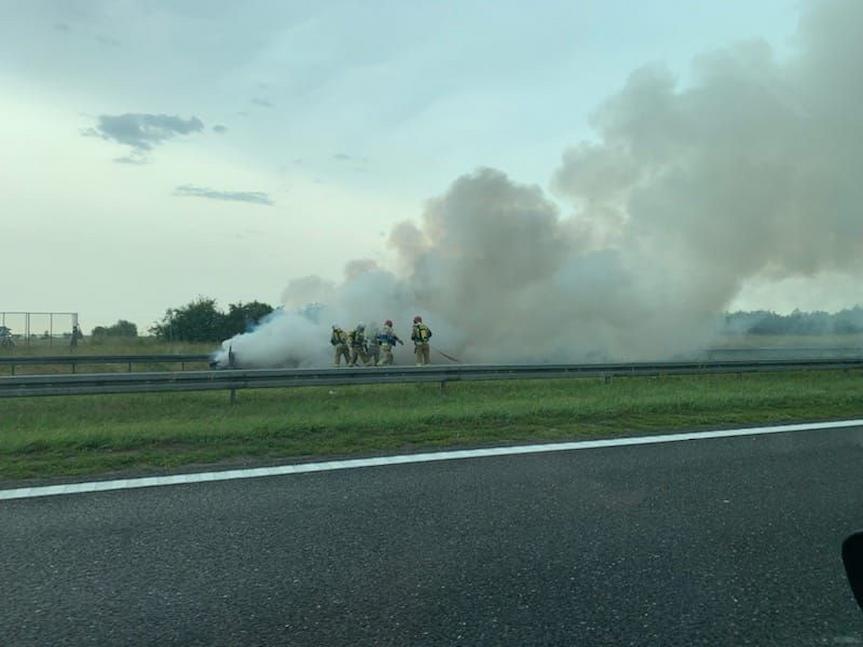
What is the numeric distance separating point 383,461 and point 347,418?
7.09ft

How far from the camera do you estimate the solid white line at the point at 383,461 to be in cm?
498

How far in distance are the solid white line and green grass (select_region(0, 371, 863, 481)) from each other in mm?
350

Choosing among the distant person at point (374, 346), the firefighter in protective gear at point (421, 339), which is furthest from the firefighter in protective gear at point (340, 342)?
the firefighter in protective gear at point (421, 339)

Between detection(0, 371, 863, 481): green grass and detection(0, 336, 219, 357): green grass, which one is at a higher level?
detection(0, 336, 219, 357): green grass

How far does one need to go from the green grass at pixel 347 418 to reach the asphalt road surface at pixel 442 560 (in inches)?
47.3

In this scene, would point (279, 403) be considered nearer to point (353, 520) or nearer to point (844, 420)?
point (353, 520)

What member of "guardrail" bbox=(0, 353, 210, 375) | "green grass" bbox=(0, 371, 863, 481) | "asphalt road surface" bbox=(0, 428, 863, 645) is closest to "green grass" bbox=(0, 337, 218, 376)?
"guardrail" bbox=(0, 353, 210, 375)

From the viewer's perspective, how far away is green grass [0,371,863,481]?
6.29 meters

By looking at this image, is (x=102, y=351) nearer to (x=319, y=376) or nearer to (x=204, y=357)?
(x=204, y=357)

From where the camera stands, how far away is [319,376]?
10977mm

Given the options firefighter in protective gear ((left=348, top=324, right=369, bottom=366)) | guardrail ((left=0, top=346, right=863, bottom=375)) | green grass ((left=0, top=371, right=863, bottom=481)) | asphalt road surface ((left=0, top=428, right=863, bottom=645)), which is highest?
firefighter in protective gear ((left=348, top=324, right=369, bottom=366))

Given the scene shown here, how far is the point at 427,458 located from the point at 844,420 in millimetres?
5354

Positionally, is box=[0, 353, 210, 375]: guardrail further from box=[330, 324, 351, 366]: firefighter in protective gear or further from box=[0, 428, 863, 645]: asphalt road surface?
box=[0, 428, 863, 645]: asphalt road surface

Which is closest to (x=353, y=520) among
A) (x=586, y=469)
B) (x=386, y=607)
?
(x=386, y=607)
